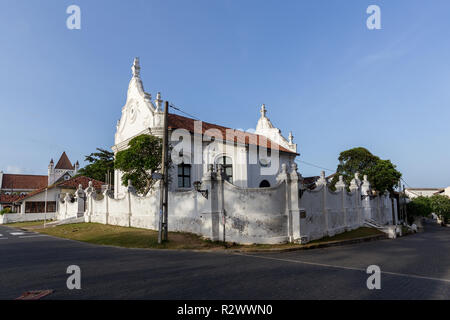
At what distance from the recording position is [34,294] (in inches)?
216

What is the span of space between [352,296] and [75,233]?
722 inches

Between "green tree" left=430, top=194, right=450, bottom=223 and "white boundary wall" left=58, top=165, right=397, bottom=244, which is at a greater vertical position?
Answer: "white boundary wall" left=58, top=165, right=397, bottom=244

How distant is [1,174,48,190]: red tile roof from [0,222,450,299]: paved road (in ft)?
222

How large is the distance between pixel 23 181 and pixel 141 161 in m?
66.4

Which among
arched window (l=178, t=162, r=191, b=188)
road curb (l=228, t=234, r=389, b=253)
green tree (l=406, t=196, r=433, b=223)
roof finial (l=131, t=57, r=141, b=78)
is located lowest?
green tree (l=406, t=196, r=433, b=223)

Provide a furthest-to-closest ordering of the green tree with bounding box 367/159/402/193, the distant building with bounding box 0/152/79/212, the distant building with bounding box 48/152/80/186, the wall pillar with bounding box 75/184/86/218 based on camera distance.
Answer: the distant building with bounding box 48/152/80/186 < the distant building with bounding box 0/152/79/212 < the green tree with bounding box 367/159/402/193 < the wall pillar with bounding box 75/184/86/218

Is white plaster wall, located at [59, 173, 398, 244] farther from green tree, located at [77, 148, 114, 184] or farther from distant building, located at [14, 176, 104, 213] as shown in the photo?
green tree, located at [77, 148, 114, 184]

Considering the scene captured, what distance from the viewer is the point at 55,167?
68.4 m

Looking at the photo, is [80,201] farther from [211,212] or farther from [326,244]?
[326,244]

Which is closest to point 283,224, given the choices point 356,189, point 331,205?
point 331,205

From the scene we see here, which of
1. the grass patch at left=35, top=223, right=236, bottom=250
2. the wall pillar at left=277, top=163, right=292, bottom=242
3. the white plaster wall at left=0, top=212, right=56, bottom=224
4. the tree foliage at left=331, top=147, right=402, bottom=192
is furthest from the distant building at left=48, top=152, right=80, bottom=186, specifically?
the wall pillar at left=277, top=163, right=292, bottom=242

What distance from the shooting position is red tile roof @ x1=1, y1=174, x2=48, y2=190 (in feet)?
214

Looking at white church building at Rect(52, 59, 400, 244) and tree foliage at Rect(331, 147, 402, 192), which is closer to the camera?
white church building at Rect(52, 59, 400, 244)
